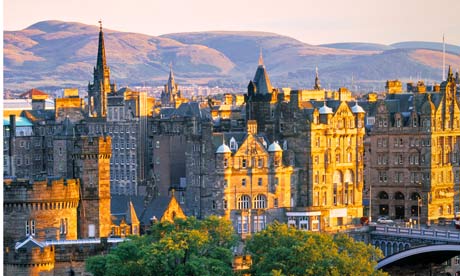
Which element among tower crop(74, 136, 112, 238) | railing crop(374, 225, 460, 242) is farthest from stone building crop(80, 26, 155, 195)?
tower crop(74, 136, 112, 238)

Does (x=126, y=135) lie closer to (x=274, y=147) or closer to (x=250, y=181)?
(x=274, y=147)

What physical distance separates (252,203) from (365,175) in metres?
13.2

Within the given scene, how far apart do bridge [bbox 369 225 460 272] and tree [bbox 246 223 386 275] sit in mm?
9568

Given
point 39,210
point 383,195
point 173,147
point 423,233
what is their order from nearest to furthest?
point 39,210 → point 423,233 → point 173,147 → point 383,195

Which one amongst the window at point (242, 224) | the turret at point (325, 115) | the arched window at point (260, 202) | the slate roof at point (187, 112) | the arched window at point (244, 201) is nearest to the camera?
the window at point (242, 224)

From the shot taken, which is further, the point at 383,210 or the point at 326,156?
the point at 383,210

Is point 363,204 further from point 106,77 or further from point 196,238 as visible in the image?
point 196,238

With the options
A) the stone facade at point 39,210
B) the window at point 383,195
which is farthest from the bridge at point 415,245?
the stone facade at point 39,210

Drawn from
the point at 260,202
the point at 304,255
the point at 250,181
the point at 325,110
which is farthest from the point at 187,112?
the point at 304,255

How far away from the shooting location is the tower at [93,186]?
5647 centimetres

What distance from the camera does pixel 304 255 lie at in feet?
162

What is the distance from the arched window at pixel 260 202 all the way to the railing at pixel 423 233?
15.6ft

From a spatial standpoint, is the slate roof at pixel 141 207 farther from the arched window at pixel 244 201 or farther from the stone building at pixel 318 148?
the stone building at pixel 318 148

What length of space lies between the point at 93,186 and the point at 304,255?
34.2 ft
